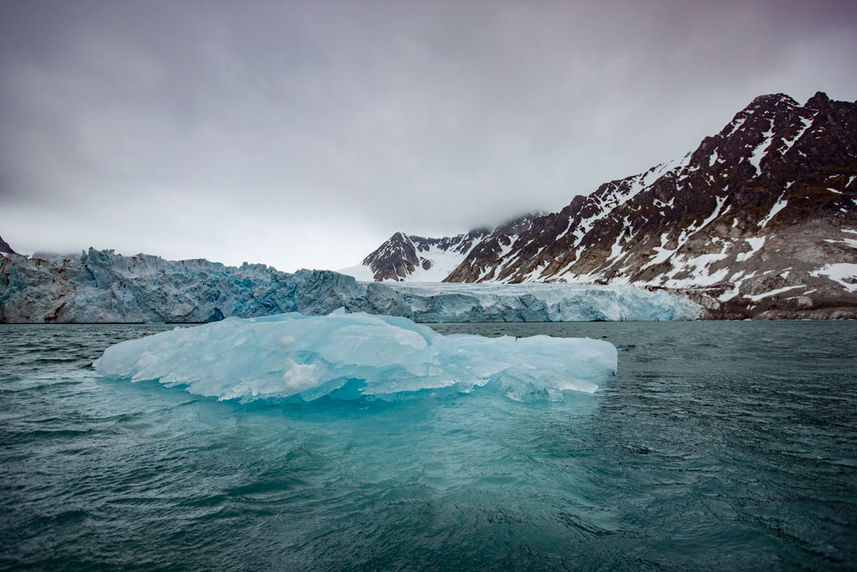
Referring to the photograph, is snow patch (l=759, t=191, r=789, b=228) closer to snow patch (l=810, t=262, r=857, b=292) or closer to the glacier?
snow patch (l=810, t=262, r=857, b=292)

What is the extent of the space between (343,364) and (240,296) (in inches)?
1737

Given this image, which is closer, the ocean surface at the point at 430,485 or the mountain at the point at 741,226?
the ocean surface at the point at 430,485

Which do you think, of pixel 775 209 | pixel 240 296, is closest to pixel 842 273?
pixel 775 209

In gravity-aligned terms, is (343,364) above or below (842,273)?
below

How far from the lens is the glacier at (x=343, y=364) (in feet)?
24.9

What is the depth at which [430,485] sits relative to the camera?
13.0ft

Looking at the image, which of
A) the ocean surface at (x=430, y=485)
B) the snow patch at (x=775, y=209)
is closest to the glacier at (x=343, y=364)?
the ocean surface at (x=430, y=485)

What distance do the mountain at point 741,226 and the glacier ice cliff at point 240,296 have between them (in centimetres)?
2212

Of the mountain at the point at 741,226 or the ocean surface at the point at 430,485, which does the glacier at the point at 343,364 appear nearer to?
the ocean surface at the point at 430,485

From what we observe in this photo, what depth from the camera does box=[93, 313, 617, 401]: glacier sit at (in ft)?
24.9

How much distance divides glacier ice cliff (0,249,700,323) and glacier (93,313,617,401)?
116ft

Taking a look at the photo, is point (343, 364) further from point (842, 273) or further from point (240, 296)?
point (842, 273)

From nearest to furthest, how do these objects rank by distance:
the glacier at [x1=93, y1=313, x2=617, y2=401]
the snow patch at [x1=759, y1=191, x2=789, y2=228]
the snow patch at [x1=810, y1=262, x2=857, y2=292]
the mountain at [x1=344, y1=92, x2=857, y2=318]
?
the glacier at [x1=93, y1=313, x2=617, y2=401]
the snow patch at [x1=810, y1=262, x2=857, y2=292]
the mountain at [x1=344, y1=92, x2=857, y2=318]
the snow patch at [x1=759, y1=191, x2=789, y2=228]

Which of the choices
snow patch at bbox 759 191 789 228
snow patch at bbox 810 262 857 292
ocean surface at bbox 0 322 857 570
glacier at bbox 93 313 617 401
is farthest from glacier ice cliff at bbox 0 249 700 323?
snow patch at bbox 759 191 789 228
